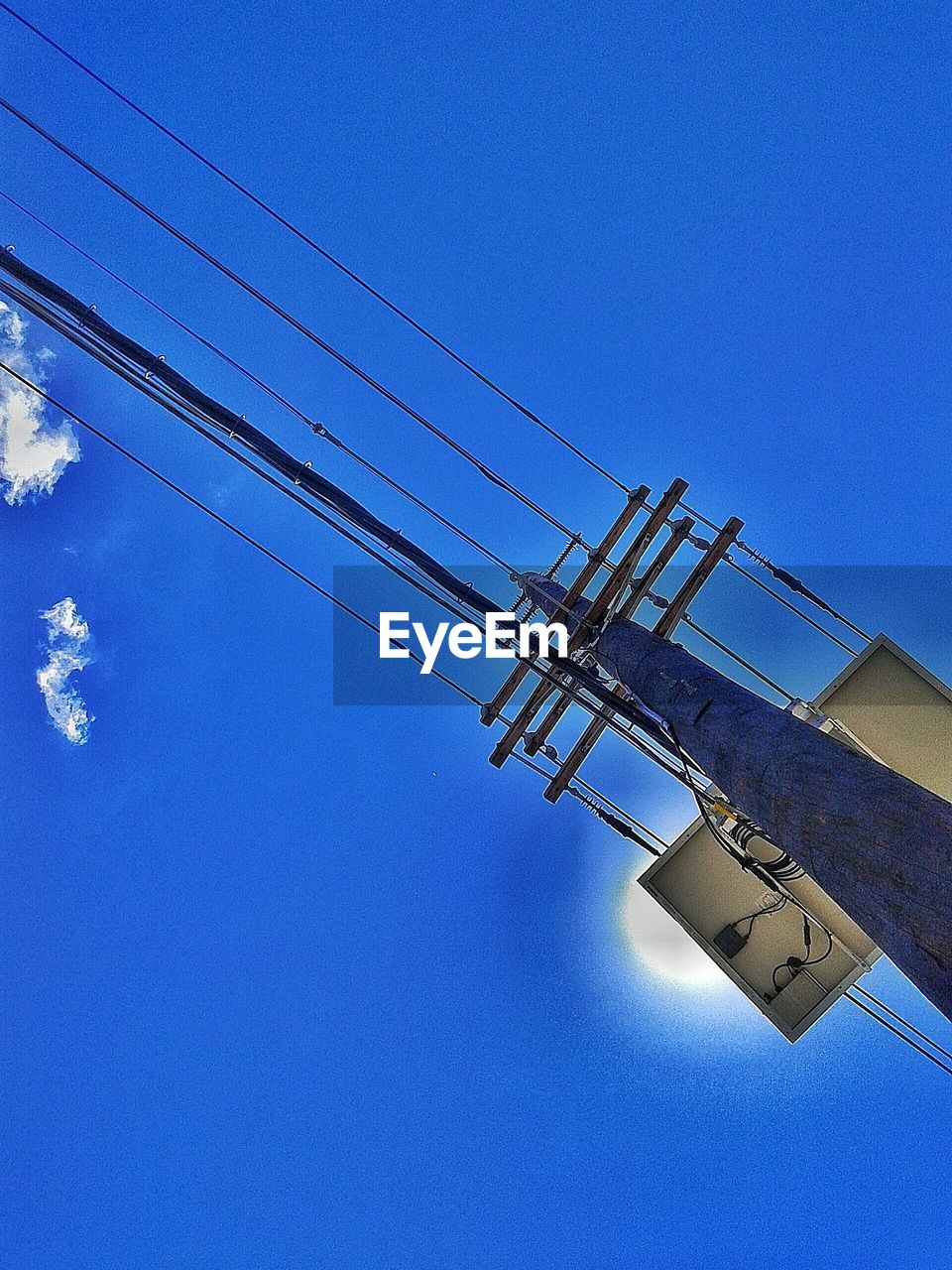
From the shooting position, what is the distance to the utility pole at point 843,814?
2486 millimetres

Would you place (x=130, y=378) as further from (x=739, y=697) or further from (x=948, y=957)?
(x=948, y=957)

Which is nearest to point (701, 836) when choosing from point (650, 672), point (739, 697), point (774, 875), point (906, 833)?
point (774, 875)

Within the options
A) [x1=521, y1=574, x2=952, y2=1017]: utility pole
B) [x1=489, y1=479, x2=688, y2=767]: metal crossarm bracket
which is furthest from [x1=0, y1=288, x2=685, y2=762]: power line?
[x1=521, y1=574, x2=952, y2=1017]: utility pole

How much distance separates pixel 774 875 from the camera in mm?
7523

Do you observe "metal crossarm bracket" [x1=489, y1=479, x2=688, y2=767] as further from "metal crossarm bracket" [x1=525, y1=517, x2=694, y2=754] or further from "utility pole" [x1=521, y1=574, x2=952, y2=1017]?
"utility pole" [x1=521, y1=574, x2=952, y2=1017]

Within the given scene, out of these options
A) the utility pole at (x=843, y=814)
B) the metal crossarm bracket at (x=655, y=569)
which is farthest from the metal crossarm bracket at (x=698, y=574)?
the utility pole at (x=843, y=814)

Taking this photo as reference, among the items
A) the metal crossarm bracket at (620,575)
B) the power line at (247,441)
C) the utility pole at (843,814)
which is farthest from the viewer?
the metal crossarm bracket at (620,575)

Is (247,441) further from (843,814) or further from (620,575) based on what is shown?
(843,814)

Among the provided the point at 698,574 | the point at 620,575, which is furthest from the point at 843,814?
the point at 698,574

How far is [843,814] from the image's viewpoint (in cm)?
296

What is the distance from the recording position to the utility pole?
2.49 m

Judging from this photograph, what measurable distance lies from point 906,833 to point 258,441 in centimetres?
508

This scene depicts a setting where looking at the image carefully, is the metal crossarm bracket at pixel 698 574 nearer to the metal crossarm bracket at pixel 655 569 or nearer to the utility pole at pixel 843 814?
the metal crossarm bracket at pixel 655 569

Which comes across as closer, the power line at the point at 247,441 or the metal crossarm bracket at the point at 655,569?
the power line at the point at 247,441
